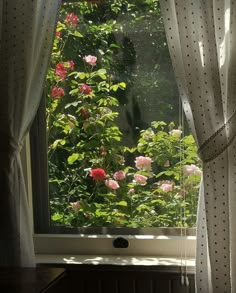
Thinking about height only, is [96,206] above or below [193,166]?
below

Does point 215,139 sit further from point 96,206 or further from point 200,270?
point 96,206

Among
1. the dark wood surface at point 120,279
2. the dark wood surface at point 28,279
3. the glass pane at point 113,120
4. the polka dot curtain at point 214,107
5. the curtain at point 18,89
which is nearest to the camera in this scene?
the dark wood surface at point 28,279

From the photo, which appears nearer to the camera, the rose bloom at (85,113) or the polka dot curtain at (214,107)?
the polka dot curtain at (214,107)

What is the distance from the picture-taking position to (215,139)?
1.56 meters

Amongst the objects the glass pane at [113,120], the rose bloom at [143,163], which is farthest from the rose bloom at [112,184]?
the rose bloom at [143,163]

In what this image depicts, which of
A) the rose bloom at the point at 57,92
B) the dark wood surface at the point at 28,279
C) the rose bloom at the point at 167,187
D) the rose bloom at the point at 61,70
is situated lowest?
the dark wood surface at the point at 28,279

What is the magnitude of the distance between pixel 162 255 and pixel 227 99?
0.72 m

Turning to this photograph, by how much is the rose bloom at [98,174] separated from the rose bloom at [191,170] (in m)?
0.38

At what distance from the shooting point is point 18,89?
5.57 feet

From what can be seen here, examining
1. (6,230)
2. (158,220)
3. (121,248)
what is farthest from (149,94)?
(6,230)

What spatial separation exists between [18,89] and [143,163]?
1.90ft

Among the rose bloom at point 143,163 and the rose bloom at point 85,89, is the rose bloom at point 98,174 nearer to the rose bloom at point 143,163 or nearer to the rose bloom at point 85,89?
the rose bloom at point 143,163

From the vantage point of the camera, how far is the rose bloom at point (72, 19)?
194 cm

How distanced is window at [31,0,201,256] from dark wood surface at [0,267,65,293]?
17.0 inches
